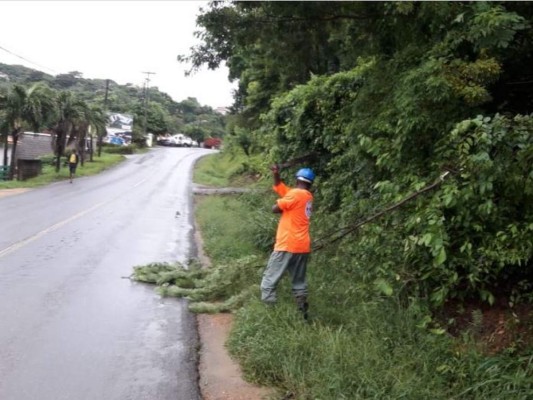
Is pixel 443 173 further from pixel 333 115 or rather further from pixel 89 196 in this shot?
pixel 89 196

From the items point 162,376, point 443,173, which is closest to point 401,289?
point 443,173

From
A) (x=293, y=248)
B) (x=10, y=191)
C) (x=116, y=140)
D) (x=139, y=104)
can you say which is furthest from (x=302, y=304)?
(x=139, y=104)

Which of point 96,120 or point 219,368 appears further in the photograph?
point 96,120

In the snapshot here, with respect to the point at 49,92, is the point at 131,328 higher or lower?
lower

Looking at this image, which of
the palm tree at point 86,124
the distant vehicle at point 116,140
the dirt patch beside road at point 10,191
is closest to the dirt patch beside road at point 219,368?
the dirt patch beside road at point 10,191

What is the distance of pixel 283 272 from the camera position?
20.7ft

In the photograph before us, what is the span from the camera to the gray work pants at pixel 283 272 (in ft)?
20.6

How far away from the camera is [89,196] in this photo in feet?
76.0

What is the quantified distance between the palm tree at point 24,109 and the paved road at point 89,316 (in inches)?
551

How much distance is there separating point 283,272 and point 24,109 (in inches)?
1023

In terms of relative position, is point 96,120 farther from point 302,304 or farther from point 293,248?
point 302,304

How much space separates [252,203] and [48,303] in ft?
30.5

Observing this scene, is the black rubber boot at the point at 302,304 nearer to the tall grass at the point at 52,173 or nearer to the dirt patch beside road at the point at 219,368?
the dirt patch beside road at the point at 219,368

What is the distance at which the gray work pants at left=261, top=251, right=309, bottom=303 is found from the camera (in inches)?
247
